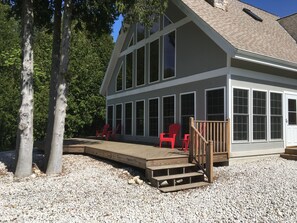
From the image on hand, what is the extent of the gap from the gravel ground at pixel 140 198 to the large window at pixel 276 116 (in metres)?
2.13

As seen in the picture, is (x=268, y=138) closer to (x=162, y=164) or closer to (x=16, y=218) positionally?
(x=162, y=164)

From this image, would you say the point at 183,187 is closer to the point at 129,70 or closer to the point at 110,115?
the point at 129,70

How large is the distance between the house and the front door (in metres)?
0.03

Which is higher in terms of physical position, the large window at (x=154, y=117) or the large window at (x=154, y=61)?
the large window at (x=154, y=61)

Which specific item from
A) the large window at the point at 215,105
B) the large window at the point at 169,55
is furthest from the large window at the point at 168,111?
the large window at the point at 215,105

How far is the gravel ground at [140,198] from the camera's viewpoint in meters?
4.65

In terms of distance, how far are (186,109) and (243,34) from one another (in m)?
3.00

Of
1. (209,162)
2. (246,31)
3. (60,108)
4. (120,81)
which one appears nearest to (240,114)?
(209,162)

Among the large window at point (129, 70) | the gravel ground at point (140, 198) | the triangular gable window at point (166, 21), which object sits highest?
the triangular gable window at point (166, 21)

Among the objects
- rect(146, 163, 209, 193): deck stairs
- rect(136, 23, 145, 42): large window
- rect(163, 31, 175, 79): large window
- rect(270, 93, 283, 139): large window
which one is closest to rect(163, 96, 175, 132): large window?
rect(163, 31, 175, 79): large window

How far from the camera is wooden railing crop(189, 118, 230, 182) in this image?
675 cm

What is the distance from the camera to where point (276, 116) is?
984 centimetres

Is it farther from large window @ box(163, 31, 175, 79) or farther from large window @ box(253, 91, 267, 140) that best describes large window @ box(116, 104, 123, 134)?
large window @ box(253, 91, 267, 140)

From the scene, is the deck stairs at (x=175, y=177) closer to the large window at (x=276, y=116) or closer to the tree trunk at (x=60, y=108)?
the tree trunk at (x=60, y=108)
